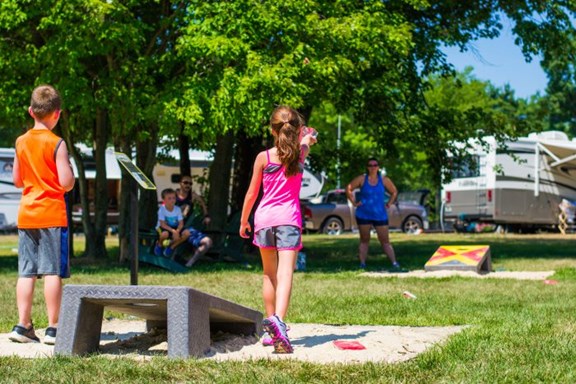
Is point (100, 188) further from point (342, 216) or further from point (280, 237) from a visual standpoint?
point (342, 216)

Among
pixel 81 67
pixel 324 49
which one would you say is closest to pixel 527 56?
pixel 324 49

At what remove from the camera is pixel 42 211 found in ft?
22.8

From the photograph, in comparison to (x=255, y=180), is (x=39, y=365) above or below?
below

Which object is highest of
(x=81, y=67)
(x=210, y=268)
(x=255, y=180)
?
(x=81, y=67)

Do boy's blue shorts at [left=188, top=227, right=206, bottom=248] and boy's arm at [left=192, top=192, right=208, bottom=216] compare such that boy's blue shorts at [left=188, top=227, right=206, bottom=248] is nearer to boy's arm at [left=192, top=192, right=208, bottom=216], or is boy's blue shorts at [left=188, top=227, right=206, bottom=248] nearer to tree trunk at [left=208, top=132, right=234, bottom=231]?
boy's arm at [left=192, top=192, right=208, bottom=216]

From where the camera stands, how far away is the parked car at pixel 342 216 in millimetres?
37688

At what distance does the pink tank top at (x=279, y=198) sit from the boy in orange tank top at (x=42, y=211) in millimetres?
1371

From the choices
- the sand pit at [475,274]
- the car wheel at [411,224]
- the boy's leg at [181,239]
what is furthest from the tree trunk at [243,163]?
the car wheel at [411,224]

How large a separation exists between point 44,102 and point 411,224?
32520mm

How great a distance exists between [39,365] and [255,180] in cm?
197

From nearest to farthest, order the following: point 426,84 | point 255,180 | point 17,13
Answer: point 255,180 < point 17,13 < point 426,84

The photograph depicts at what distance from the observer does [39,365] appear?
5637 millimetres

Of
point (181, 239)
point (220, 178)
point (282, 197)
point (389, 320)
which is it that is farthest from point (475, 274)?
point (282, 197)

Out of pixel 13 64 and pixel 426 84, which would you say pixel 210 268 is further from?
pixel 426 84
